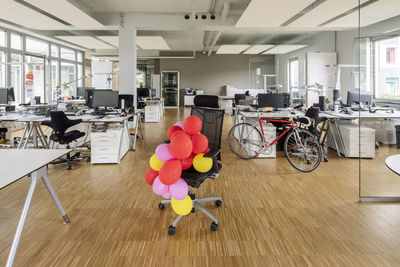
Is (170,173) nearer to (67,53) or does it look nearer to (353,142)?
(353,142)

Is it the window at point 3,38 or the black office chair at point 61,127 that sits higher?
the window at point 3,38

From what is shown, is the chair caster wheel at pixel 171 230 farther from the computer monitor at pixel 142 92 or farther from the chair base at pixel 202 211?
the computer monitor at pixel 142 92

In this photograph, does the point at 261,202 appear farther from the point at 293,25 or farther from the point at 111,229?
the point at 293,25

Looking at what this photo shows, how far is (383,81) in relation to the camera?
3.56m

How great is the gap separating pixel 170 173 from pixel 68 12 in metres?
6.48

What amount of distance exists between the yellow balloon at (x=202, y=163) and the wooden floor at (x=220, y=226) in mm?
568

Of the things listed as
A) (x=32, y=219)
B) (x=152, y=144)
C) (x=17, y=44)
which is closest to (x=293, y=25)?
(x=152, y=144)

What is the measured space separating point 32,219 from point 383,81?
4320 mm

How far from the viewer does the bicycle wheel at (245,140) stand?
210 inches

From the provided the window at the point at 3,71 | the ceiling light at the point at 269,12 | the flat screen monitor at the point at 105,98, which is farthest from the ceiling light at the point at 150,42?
the flat screen monitor at the point at 105,98

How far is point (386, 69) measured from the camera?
3.43m

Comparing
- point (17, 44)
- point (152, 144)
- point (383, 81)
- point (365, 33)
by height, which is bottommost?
point (152, 144)

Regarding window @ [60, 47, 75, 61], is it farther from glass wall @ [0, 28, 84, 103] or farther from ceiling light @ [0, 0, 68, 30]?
ceiling light @ [0, 0, 68, 30]

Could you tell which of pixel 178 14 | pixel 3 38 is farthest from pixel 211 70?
pixel 3 38
